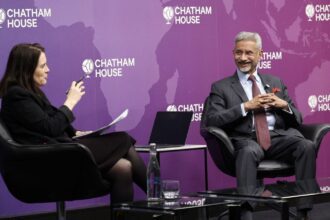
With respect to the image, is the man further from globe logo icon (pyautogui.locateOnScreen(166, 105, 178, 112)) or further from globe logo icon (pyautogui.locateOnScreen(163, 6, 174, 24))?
globe logo icon (pyautogui.locateOnScreen(163, 6, 174, 24))

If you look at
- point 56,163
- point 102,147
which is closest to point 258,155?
point 102,147

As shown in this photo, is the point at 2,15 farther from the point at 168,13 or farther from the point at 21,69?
the point at 168,13

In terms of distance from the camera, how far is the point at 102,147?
205 inches

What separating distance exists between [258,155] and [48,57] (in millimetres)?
1808

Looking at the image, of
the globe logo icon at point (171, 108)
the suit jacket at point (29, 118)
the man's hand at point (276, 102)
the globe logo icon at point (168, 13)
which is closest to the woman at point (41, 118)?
the suit jacket at point (29, 118)

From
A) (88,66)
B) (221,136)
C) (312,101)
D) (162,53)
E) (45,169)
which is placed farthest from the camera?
(312,101)

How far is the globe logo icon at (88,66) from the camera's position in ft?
21.0

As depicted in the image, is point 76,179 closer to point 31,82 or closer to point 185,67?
point 31,82

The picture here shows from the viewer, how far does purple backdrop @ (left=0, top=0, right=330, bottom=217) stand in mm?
6227

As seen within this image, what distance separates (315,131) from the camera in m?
6.30

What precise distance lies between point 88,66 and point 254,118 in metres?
1.41

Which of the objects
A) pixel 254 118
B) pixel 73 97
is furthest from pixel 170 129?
pixel 73 97

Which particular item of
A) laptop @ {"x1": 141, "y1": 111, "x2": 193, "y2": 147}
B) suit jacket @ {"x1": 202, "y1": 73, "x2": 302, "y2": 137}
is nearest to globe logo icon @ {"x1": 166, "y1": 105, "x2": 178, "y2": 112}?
laptop @ {"x1": 141, "y1": 111, "x2": 193, "y2": 147}

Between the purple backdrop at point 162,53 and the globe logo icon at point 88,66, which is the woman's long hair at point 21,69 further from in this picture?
the globe logo icon at point 88,66
